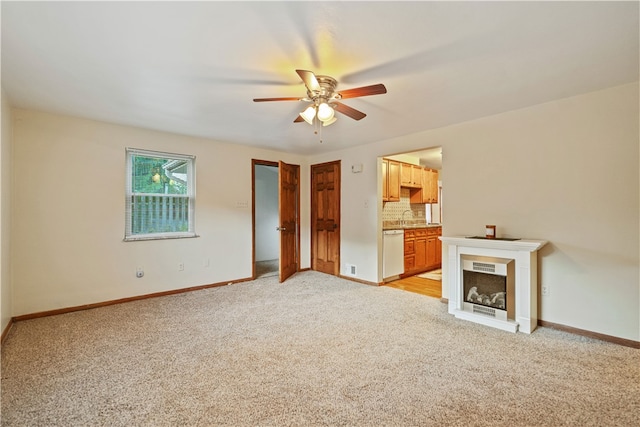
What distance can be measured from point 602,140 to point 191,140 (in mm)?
4942

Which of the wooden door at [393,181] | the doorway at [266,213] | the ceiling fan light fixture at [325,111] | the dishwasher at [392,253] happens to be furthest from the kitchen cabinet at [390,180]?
the doorway at [266,213]

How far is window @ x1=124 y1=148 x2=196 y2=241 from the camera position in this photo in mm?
3961

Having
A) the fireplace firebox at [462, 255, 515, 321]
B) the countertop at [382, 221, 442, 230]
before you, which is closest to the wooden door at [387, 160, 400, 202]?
the countertop at [382, 221, 442, 230]

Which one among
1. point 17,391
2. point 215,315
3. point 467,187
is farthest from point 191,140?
point 467,187

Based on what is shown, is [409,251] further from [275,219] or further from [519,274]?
[275,219]

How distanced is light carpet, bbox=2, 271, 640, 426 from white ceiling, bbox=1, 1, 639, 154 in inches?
91.6

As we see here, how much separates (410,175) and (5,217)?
567 centimetres

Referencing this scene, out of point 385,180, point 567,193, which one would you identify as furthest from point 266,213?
point 567,193

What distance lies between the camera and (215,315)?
133 inches

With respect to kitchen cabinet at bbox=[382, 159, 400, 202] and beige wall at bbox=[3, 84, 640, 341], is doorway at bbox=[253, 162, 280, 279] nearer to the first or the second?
beige wall at bbox=[3, 84, 640, 341]

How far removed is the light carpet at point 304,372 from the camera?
1.72 m

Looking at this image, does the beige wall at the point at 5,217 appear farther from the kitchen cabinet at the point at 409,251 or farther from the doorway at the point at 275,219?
the kitchen cabinet at the point at 409,251

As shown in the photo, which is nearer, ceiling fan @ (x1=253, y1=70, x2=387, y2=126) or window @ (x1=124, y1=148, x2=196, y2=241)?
ceiling fan @ (x1=253, y1=70, x2=387, y2=126)

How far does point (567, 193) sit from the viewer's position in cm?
292
